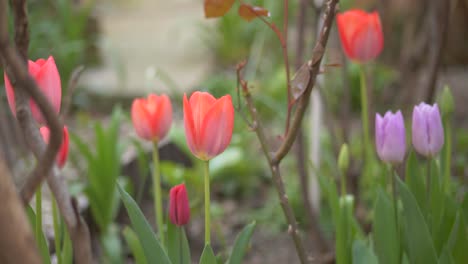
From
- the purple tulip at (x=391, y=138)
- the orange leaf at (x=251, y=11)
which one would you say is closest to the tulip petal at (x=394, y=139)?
the purple tulip at (x=391, y=138)

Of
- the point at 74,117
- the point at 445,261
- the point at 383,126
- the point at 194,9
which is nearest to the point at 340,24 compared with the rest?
the point at 383,126

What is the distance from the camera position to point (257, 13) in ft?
2.51

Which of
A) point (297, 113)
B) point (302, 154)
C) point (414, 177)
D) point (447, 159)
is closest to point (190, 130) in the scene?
point (297, 113)

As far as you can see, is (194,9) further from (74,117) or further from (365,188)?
(365,188)

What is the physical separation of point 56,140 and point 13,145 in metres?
1.94

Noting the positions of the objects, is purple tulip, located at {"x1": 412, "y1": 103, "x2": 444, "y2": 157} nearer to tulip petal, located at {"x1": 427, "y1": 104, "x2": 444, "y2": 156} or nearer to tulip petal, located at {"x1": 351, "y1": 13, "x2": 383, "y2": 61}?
tulip petal, located at {"x1": 427, "y1": 104, "x2": 444, "y2": 156}

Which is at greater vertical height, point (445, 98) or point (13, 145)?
point (445, 98)

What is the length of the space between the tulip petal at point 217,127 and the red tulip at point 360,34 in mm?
458

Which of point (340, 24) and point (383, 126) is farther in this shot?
point (340, 24)

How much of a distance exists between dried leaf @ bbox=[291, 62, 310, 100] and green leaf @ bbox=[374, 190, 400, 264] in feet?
0.66

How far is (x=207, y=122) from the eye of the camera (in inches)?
28.7

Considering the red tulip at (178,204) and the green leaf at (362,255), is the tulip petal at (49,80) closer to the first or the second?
the red tulip at (178,204)

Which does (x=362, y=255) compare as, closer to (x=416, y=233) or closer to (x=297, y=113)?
(x=416, y=233)

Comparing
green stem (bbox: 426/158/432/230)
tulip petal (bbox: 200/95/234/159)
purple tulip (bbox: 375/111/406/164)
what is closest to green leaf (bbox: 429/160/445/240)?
green stem (bbox: 426/158/432/230)
